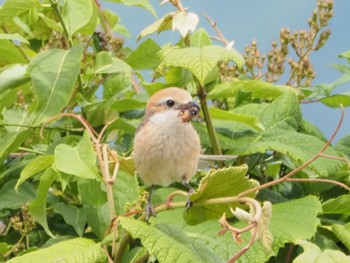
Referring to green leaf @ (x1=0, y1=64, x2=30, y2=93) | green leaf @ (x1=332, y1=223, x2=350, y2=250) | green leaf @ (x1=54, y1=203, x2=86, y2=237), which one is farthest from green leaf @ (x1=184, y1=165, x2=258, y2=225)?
green leaf @ (x1=0, y1=64, x2=30, y2=93)

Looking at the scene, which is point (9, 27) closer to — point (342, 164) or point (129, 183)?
point (129, 183)

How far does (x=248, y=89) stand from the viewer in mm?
3016

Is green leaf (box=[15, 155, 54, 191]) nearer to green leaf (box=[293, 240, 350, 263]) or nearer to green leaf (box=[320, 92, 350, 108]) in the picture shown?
green leaf (box=[293, 240, 350, 263])

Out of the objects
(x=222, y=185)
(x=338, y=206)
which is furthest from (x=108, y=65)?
(x=222, y=185)

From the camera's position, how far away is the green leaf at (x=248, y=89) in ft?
9.70

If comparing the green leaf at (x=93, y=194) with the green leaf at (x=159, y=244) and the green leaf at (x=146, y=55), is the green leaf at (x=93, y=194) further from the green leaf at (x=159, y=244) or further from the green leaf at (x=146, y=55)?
the green leaf at (x=146, y=55)

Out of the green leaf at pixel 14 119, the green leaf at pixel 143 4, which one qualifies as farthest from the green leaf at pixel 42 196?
the green leaf at pixel 143 4

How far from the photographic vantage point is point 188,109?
2469 mm

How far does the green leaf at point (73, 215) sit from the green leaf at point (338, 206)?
31.3 inches

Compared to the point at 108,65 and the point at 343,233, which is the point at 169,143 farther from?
the point at 108,65

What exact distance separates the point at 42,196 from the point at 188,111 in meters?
0.54

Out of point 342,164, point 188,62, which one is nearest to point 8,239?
point 188,62

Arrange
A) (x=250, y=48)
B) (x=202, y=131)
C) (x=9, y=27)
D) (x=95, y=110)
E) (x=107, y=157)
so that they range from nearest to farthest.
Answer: (x=107, y=157) < (x=202, y=131) < (x=95, y=110) < (x=250, y=48) < (x=9, y=27)

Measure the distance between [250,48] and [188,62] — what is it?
1026 millimetres
